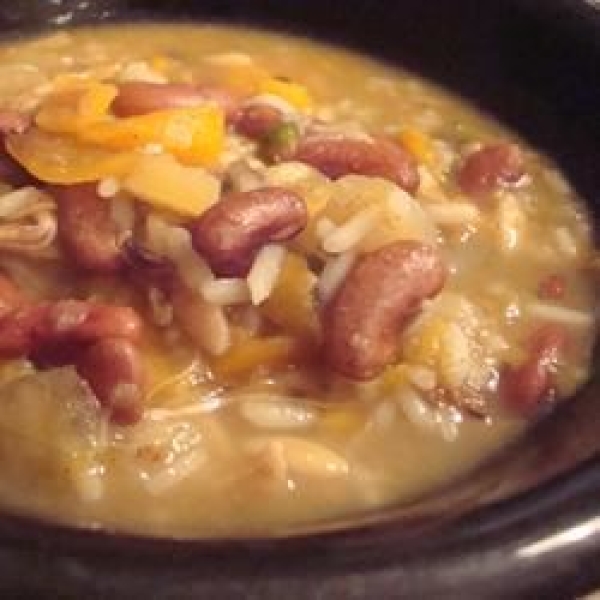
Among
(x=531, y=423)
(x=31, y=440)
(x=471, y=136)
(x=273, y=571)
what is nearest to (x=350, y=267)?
(x=531, y=423)

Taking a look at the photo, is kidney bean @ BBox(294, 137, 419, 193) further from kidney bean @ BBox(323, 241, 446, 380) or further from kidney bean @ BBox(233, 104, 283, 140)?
kidney bean @ BBox(323, 241, 446, 380)

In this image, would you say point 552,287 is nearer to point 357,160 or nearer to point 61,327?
point 357,160

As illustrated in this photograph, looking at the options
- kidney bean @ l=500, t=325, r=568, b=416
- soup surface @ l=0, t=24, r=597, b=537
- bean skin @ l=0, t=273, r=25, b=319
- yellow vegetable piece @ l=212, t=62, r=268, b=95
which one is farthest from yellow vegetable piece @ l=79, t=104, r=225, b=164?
kidney bean @ l=500, t=325, r=568, b=416

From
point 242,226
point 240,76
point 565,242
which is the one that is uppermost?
point 242,226

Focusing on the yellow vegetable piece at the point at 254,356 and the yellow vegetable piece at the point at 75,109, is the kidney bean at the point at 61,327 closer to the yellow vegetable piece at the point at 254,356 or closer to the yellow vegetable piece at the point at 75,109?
the yellow vegetable piece at the point at 254,356

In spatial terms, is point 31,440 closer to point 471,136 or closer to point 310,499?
point 310,499

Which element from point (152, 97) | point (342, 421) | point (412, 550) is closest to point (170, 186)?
point (152, 97)
